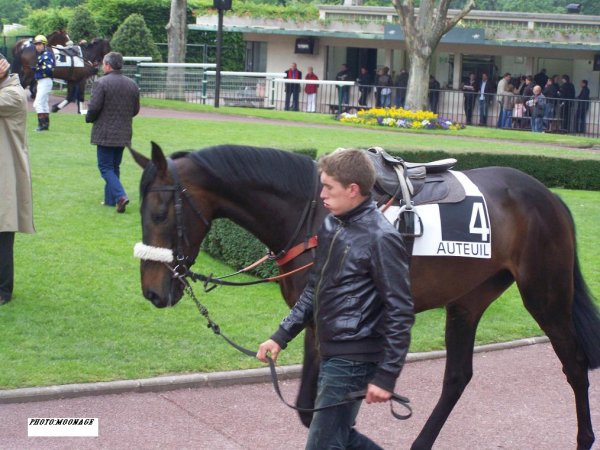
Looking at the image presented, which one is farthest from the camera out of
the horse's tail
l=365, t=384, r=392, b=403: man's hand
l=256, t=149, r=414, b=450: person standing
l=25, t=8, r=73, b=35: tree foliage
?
l=25, t=8, r=73, b=35: tree foliage

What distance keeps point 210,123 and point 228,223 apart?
1240cm

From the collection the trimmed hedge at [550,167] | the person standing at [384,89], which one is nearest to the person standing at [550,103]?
the person standing at [384,89]

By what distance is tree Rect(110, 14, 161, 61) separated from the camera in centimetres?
3384

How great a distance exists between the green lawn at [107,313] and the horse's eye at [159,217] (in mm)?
1958

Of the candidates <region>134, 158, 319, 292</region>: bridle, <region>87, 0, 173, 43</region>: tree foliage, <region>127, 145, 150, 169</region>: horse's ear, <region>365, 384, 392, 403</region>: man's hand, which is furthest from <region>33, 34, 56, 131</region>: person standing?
<region>87, 0, 173, 43</region>: tree foliage

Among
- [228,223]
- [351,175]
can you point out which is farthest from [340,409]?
[228,223]

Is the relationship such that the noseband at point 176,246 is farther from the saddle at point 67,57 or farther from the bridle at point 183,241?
the saddle at point 67,57

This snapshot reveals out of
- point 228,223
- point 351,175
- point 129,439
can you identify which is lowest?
point 129,439

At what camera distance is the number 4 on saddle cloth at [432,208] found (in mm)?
5293

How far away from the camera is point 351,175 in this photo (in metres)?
4.05

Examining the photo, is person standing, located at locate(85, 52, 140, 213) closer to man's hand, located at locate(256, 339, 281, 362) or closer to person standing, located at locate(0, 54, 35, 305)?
person standing, located at locate(0, 54, 35, 305)

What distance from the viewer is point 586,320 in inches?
241

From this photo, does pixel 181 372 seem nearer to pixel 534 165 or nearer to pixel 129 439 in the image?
pixel 129 439

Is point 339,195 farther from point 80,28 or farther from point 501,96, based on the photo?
point 80,28
